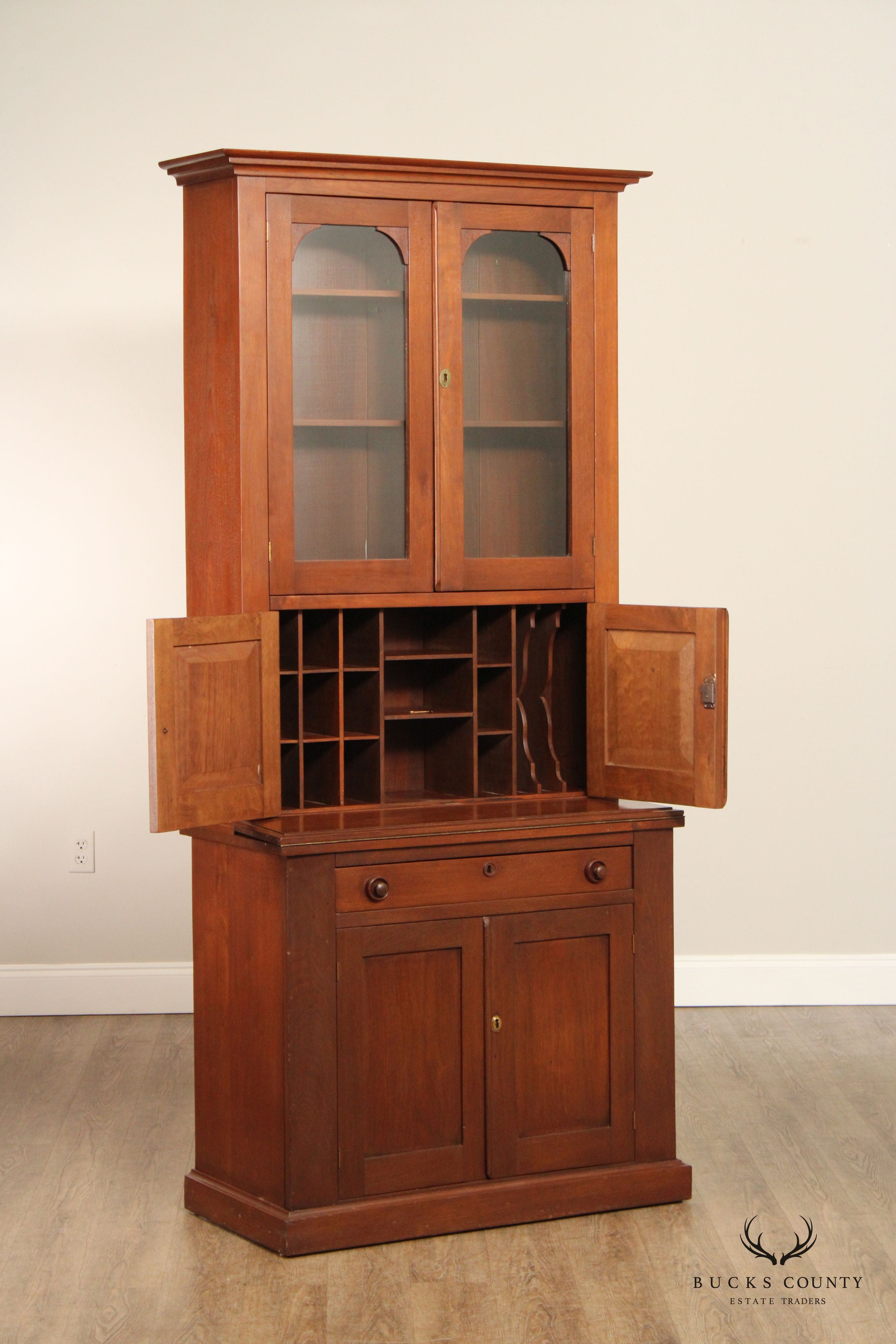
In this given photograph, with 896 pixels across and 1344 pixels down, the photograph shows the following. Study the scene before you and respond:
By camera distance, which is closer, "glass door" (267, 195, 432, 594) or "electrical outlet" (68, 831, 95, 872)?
"glass door" (267, 195, 432, 594)

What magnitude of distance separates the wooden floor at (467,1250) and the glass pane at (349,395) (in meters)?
1.42

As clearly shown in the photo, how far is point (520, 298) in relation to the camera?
9.53 feet

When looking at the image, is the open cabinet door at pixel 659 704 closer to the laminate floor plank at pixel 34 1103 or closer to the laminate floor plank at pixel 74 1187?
the laminate floor plank at pixel 74 1187

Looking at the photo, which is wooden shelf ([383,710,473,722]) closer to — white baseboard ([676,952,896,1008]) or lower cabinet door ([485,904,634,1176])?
lower cabinet door ([485,904,634,1176])

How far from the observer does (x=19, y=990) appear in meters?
4.03

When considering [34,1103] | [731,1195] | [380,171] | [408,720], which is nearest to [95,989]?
[34,1103]

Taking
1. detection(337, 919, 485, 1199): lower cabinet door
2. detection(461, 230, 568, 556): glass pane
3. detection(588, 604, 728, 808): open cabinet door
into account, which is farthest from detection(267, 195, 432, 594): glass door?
detection(337, 919, 485, 1199): lower cabinet door

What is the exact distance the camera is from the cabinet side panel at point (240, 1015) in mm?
2641

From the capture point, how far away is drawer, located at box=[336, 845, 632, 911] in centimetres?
265

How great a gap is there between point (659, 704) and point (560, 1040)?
733mm

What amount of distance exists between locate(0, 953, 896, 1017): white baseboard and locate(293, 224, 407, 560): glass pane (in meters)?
1.81

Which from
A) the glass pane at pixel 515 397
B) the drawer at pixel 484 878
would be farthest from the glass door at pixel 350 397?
the drawer at pixel 484 878

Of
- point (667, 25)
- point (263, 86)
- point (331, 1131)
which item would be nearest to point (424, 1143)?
point (331, 1131)

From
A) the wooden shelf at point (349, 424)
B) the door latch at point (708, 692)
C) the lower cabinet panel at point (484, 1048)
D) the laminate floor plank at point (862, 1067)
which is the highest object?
the wooden shelf at point (349, 424)
